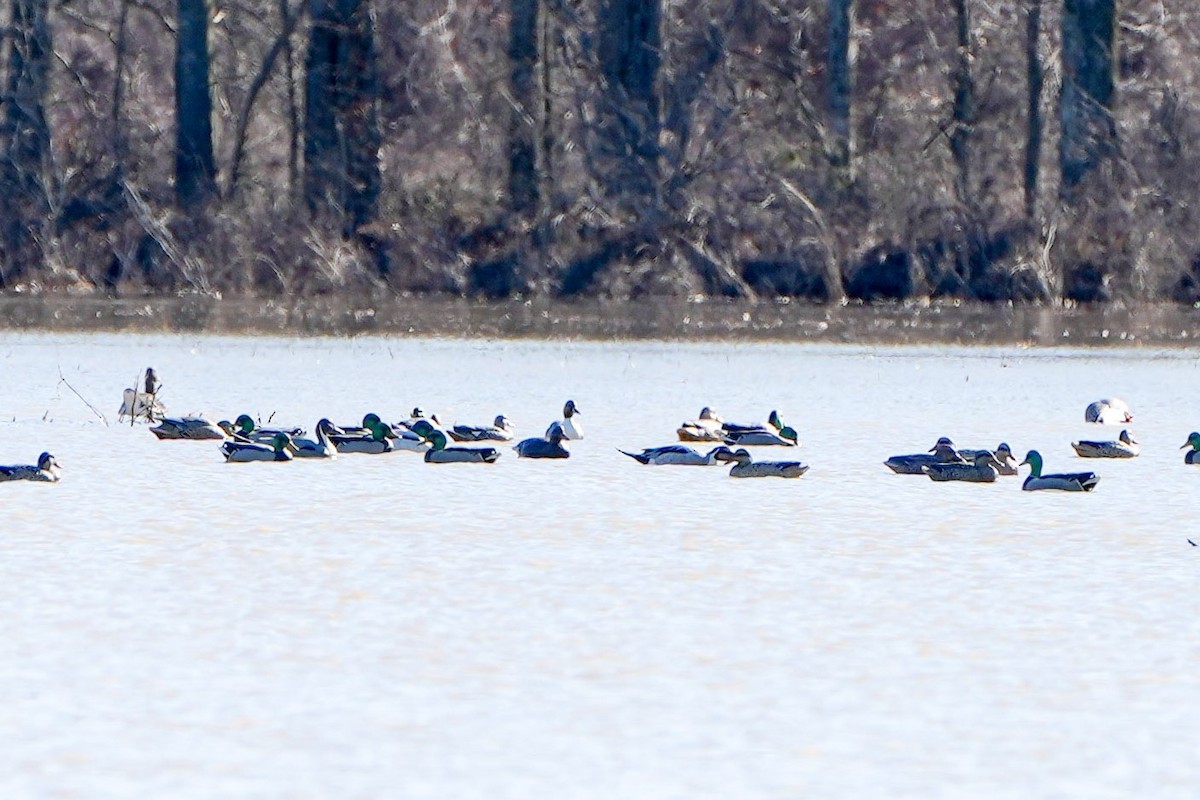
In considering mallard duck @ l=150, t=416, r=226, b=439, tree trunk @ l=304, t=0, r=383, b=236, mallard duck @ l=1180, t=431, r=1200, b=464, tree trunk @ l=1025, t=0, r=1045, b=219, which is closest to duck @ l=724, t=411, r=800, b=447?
mallard duck @ l=1180, t=431, r=1200, b=464

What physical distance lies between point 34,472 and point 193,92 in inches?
901

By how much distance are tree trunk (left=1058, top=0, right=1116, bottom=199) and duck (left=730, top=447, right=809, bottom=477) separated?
19.5m

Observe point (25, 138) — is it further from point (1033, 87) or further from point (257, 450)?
point (257, 450)

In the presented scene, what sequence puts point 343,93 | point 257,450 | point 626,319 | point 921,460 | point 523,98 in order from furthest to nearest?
point 343,93 → point 523,98 → point 626,319 → point 257,450 → point 921,460

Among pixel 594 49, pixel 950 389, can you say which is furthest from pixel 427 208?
pixel 950 389

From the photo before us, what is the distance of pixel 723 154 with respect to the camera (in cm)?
3116

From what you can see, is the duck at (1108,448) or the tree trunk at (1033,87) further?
the tree trunk at (1033,87)

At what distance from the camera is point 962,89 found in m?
33.8

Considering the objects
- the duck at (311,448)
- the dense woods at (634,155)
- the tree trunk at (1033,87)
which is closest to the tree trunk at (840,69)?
the dense woods at (634,155)

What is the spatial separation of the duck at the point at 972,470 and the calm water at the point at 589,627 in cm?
14

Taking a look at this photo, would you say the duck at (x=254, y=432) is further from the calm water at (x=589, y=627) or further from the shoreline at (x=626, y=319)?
the shoreline at (x=626, y=319)

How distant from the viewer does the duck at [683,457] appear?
1204 centimetres

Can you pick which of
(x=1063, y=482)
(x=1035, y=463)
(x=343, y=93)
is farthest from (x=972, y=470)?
(x=343, y=93)

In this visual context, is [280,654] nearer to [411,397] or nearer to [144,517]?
[144,517]
